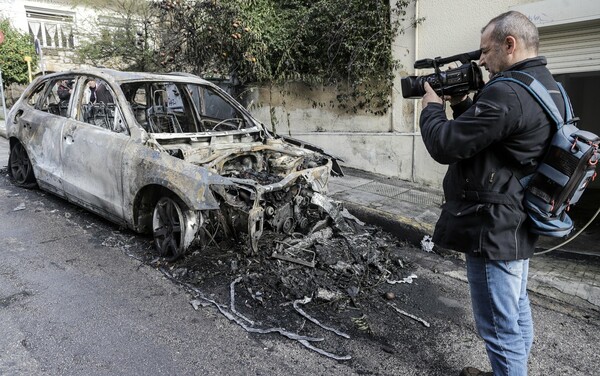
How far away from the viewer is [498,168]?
2.03 meters

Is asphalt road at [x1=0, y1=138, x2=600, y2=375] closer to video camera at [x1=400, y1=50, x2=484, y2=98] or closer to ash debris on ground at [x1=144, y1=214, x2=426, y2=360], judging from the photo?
ash debris on ground at [x1=144, y1=214, x2=426, y2=360]

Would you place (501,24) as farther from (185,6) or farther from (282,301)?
(185,6)

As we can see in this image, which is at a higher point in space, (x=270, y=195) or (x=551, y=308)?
(x=270, y=195)

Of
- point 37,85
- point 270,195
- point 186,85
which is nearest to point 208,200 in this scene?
point 270,195

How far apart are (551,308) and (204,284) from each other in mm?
2888

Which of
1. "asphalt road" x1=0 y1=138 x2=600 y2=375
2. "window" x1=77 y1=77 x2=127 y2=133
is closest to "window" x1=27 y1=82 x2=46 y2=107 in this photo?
"window" x1=77 y1=77 x2=127 y2=133

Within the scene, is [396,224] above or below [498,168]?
below

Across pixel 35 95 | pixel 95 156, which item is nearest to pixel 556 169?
pixel 95 156

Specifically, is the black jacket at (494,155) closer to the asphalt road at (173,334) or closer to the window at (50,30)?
the asphalt road at (173,334)

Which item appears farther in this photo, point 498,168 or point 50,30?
point 50,30

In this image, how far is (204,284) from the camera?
3525mm

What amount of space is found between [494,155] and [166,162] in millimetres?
2755

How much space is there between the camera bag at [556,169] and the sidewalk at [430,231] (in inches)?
77.6

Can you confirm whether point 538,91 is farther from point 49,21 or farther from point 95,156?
point 49,21
